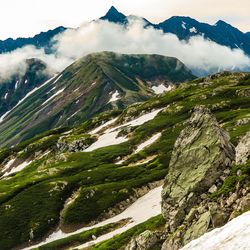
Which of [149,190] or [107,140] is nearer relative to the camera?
[149,190]

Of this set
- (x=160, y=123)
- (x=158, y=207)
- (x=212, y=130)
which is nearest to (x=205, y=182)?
(x=212, y=130)

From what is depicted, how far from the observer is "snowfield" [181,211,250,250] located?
28.5m

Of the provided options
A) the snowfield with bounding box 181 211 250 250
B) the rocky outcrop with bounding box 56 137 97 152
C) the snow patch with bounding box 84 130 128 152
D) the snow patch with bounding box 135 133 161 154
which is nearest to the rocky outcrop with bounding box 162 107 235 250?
the snowfield with bounding box 181 211 250 250

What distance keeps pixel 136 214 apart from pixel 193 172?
122ft

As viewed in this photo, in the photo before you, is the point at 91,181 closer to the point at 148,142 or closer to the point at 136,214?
the point at 136,214

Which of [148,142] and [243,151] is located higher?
[243,151]

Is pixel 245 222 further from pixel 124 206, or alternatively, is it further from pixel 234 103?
pixel 234 103

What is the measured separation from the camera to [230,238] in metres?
30.1

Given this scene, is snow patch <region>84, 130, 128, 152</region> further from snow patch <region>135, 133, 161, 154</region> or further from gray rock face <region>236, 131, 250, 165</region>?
gray rock face <region>236, 131, 250, 165</region>

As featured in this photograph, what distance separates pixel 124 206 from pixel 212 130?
49403 mm

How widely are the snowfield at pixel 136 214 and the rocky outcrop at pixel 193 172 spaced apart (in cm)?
2432

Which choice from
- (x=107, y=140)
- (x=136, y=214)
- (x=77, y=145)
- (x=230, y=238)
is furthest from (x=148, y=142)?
(x=230, y=238)

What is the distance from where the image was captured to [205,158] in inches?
2203

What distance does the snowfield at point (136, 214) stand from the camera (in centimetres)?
8381
